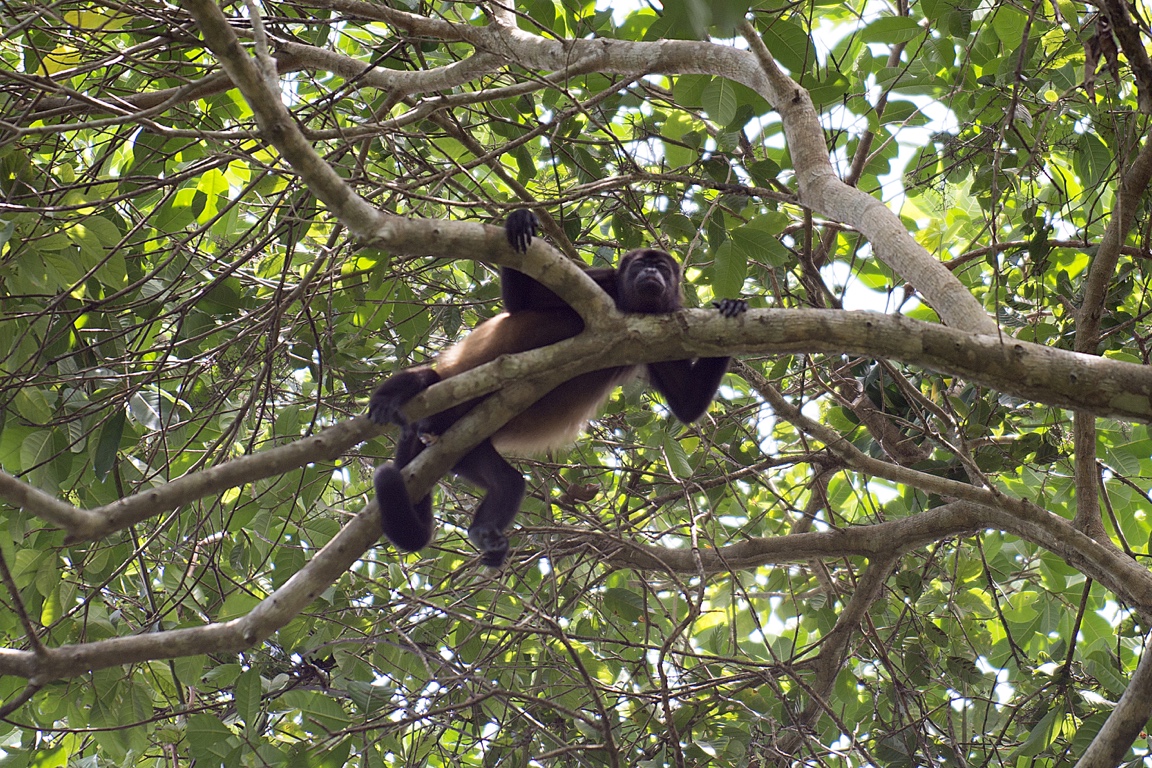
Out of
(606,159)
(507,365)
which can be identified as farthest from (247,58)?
(606,159)

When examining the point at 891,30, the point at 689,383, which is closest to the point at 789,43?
the point at 891,30

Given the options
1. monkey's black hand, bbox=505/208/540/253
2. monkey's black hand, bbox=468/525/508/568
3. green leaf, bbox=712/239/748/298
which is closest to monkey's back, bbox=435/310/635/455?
monkey's black hand, bbox=468/525/508/568

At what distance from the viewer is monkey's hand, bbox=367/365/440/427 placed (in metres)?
3.01

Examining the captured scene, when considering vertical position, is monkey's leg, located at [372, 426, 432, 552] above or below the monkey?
below

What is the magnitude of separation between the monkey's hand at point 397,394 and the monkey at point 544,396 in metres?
0.02

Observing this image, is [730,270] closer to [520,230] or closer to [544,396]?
[544,396]

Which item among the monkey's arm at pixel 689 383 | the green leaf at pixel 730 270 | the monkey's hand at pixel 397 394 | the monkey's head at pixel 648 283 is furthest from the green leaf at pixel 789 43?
the monkey's hand at pixel 397 394

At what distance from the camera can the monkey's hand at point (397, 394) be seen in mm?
3008

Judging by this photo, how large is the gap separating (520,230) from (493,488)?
1.57m

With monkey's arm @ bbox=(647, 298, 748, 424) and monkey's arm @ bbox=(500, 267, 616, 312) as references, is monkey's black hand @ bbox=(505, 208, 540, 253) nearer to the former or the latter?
monkey's arm @ bbox=(500, 267, 616, 312)

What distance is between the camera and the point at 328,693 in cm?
411

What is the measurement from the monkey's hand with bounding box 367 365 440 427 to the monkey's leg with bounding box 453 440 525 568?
0.50 meters

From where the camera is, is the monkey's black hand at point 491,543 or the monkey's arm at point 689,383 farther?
the monkey's arm at point 689,383

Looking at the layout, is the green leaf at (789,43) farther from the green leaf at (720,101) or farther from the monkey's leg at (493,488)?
the monkey's leg at (493,488)
